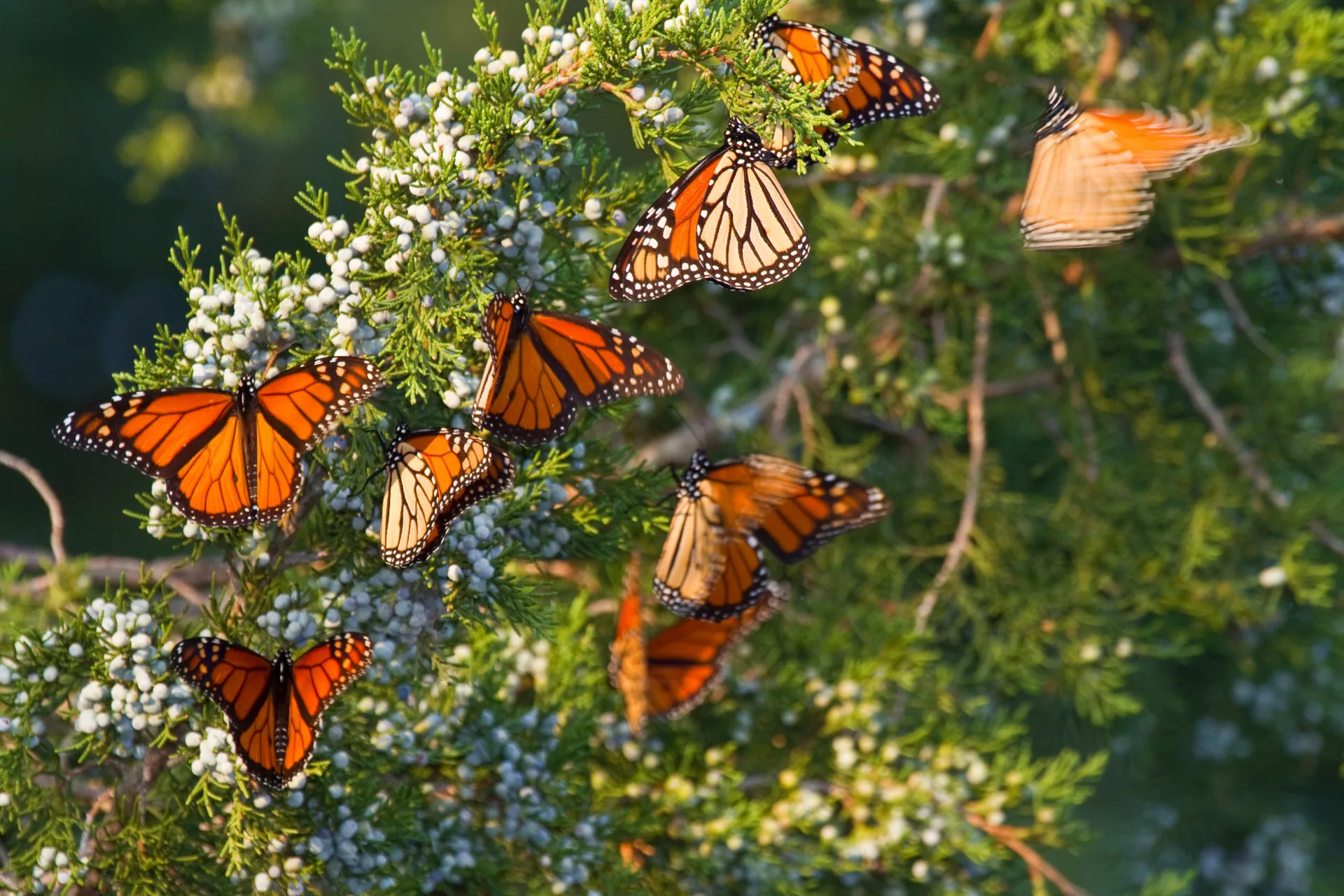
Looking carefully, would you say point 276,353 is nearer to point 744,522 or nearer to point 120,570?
point 120,570

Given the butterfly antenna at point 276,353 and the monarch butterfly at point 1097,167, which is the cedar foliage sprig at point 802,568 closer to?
the butterfly antenna at point 276,353

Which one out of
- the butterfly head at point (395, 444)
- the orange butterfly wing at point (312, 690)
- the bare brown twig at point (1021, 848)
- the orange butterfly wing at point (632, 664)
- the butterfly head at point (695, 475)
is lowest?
the bare brown twig at point (1021, 848)

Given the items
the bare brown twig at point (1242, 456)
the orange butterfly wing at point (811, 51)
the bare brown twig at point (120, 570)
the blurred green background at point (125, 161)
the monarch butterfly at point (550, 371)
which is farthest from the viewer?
the blurred green background at point (125, 161)

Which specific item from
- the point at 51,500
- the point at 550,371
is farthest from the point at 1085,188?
the point at 51,500

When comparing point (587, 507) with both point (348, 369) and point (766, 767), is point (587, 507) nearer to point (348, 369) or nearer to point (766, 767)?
point (348, 369)

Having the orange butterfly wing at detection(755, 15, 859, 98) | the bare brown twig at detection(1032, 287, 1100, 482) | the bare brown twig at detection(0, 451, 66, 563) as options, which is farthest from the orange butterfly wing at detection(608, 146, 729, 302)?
the bare brown twig at detection(1032, 287, 1100, 482)

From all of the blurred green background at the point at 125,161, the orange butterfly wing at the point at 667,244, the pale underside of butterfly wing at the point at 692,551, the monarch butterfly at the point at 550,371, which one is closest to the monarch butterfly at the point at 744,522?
the pale underside of butterfly wing at the point at 692,551
